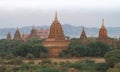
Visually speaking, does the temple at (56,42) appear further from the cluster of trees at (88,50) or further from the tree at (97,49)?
the tree at (97,49)

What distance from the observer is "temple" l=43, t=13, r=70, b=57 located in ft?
205

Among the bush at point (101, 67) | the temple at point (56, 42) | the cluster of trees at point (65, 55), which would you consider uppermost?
the temple at point (56, 42)

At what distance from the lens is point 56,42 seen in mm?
63469

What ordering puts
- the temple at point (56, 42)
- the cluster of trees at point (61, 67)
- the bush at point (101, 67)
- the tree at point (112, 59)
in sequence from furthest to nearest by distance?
the temple at point (56, 42) < the tree at point (112, 59) < the bush at point (101, 67) < the cluster of trees at point (61, 67)

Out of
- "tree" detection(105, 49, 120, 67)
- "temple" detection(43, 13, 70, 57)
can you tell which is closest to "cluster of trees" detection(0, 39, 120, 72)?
"tree" detection(105, 49, 120, 67)

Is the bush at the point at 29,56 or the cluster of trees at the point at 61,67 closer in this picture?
the cluster of trees at the point at 61,67

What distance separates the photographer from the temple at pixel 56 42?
6234 cm

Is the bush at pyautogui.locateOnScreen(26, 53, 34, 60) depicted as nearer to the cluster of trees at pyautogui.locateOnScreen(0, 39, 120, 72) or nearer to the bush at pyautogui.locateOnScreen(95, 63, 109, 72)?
the cluster of trees at pyautogui.locateOnScreen(0, 39, 120, 72)

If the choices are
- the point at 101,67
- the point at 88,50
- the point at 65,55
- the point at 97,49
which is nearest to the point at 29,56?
the point at 65,55

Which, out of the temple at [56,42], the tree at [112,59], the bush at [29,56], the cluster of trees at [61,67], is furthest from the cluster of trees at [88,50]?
the tree at [112,59]

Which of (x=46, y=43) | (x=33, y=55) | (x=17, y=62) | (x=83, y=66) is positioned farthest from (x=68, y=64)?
(x=46, y=43)

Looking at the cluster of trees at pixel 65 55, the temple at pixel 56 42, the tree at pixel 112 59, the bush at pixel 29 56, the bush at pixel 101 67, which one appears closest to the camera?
the cluster of trees at pixel 65 55

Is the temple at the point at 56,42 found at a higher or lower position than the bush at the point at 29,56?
higher

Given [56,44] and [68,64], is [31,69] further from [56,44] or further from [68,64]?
[56,44]
